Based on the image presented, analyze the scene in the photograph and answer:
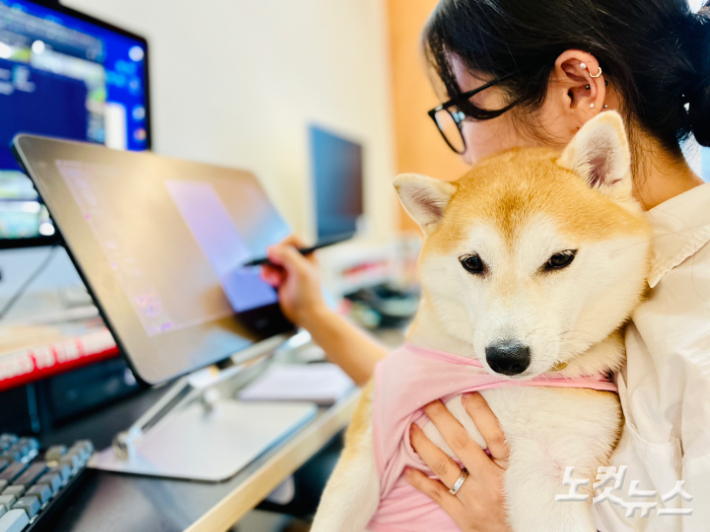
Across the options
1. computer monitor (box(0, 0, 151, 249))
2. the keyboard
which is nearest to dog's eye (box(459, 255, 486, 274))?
the keyboard

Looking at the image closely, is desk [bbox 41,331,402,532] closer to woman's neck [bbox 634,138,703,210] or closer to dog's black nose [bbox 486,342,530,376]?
dog's black nose [bbox 486,342,530,376]

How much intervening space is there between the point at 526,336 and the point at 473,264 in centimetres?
14

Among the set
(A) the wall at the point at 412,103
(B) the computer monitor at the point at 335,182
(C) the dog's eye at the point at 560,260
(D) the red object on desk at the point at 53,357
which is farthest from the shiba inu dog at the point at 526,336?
(A) the wall at the point at 412,103

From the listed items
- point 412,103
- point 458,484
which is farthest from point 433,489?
point 412,103

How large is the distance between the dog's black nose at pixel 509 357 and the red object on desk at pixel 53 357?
2.34ft

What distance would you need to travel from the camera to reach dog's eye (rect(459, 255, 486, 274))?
Result: 648 millimetres

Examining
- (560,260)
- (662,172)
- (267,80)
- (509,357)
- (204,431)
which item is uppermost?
(267,80)

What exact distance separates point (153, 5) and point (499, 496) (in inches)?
62.8

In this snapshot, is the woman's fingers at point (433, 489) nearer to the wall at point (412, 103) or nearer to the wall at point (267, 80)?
the wall at point (267, 80)

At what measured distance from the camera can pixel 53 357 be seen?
2.62 feet

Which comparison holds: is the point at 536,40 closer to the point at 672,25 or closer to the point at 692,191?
the point at 672,25

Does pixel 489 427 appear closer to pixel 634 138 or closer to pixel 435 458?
pixel 435 458

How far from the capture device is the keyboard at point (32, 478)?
51 centimetres

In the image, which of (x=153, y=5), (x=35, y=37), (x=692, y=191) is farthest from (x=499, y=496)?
(x=153, y=5)
